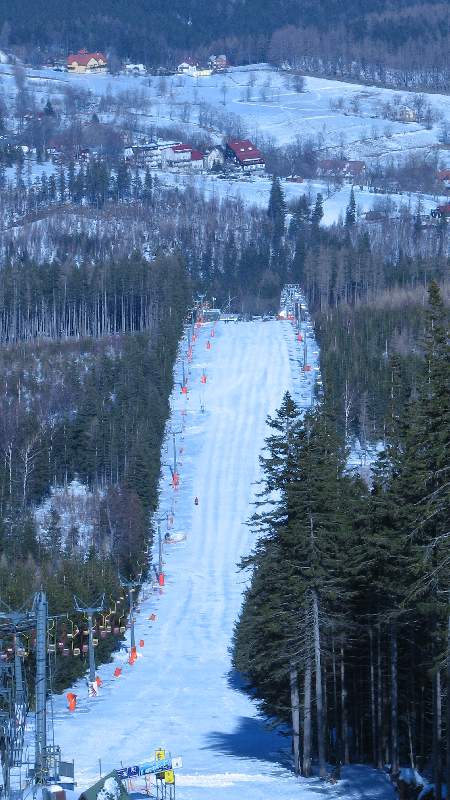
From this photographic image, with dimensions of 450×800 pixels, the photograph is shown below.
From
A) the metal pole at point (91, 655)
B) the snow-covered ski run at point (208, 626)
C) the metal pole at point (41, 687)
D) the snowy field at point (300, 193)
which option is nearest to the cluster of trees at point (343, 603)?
the snow-covered ski run at point (208, 626)

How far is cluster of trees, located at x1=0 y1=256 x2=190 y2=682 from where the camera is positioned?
74.3 m

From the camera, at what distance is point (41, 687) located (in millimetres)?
37219

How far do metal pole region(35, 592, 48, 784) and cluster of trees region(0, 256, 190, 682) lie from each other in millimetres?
19993

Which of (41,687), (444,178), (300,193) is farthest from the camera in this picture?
(444,178)

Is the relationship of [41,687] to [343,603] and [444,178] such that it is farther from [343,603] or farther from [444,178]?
[444,178]

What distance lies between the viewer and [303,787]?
3969 cm

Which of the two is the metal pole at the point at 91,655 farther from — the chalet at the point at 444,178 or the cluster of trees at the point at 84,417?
the chalet at the point at 444,178

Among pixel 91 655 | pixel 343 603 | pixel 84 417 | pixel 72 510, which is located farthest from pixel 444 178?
pixel 343 603

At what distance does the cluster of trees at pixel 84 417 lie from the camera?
244 ft

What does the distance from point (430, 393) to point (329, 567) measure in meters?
10.2

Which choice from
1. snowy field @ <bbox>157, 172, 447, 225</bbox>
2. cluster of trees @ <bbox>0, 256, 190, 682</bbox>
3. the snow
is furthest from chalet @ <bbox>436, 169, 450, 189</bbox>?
the snow

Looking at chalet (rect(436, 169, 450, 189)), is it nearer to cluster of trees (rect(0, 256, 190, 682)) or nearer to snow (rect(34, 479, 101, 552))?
cluster of trees (rect(0, 256, 190, 682))

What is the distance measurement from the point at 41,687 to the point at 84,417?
6279 cm

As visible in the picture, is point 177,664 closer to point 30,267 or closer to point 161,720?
point 161,720
